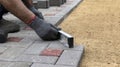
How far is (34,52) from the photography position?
283 centimetres

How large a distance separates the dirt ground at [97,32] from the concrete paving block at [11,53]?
0.56 meters

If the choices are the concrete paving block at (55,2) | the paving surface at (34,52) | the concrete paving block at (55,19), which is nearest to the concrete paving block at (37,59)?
the paving surface at (34,52)

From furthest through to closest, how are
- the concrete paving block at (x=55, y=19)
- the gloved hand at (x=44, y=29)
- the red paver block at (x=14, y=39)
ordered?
the concrete paving block at (x=55, y=19)
the red paver block at (x=14, y=39)
the gloved hand at (x=44, y=29)

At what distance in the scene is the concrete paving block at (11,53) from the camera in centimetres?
267

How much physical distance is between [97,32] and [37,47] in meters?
1.14

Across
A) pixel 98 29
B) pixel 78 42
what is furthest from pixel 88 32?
pixel 78 42

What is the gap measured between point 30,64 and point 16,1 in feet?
2.42

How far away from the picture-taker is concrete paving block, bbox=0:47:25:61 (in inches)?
105

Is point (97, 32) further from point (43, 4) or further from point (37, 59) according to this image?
point (43, 4)

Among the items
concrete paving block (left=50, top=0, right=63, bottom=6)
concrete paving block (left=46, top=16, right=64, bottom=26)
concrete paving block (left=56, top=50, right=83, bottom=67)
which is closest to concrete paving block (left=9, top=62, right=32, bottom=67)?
concrete paving block (left=56, top=50, right=83, bottom=67)

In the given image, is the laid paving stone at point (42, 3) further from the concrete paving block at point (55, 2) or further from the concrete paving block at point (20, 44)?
the concrete paving block at point (20, 44)

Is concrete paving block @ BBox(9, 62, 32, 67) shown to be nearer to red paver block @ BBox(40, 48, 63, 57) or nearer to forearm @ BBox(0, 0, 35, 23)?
red paver block @ BBox(40, 48, 63, 57)

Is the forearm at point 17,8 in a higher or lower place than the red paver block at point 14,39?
higher

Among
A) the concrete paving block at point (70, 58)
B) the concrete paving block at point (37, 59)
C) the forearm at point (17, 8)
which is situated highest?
the forearm at point (17, 8)
